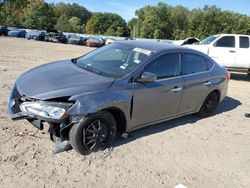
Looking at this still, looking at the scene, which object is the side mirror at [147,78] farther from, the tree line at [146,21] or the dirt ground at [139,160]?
the tree line at [146,21]

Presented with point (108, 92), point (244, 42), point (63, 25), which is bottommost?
point (108, 92)

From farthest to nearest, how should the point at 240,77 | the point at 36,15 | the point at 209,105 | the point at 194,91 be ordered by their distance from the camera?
the point at 36,15 < the point at 240,77 < the point at 209,105 < the point at 194,91

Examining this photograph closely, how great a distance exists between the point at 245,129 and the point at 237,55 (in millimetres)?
7490

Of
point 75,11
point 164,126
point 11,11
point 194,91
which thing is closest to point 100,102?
point 164,126

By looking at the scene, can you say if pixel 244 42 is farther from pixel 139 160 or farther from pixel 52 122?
pixel 52 122

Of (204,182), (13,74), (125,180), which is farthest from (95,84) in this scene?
(13,74)

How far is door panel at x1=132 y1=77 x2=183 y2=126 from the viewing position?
17.7 feet

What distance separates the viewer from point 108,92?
16.2 ft

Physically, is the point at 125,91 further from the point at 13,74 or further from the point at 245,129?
the point at 13,74

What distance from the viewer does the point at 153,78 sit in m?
5.39

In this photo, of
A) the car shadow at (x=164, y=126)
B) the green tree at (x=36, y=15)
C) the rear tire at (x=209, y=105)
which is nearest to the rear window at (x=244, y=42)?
the car shadow at (x=164, y=126)

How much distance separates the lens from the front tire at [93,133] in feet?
15.4

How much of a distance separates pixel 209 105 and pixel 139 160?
3.01 meters

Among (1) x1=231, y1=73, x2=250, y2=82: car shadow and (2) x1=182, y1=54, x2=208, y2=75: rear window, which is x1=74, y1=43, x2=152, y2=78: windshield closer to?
(2) x1=182, y1=54, x2=208, y2=75: rear window
